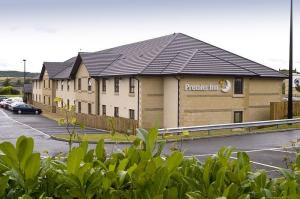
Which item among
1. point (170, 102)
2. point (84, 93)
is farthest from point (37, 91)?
point (170, 102)

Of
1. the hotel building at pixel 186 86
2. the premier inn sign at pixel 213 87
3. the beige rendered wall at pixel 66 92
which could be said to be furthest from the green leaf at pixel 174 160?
the beige rendered wall at pixel 66 92

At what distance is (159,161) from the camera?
253 cm

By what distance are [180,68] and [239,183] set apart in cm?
2825

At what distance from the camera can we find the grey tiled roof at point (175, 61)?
31766 millimetres

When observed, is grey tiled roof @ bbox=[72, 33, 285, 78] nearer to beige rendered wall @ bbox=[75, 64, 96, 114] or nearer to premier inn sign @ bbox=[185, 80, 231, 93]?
premier inn sign @ bbox=[185, 80, 231, 93]

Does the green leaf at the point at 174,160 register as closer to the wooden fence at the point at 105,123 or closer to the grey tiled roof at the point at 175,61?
the wooden fence at the point at 105,123

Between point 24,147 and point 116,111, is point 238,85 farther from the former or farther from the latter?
point 24,147

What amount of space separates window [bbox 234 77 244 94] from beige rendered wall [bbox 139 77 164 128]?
220 inches

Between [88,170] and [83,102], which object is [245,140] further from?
[83,102]

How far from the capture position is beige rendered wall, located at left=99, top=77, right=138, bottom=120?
110 ft

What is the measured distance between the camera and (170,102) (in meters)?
31.9

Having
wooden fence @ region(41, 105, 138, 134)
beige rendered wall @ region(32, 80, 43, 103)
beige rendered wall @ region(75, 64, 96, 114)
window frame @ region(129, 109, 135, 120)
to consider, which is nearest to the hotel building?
window frame @ region(129, 109, 135, 120)

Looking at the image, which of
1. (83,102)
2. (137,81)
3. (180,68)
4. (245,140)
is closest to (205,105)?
(180,68)

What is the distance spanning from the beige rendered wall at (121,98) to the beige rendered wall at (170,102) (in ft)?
7.41
